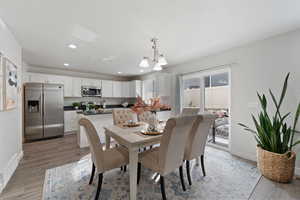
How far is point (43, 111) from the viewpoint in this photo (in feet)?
12.8

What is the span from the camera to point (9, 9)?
1.60 m

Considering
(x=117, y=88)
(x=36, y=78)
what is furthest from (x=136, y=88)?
(x=36, y=78)

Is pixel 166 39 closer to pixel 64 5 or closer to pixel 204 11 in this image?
pixel 204 11

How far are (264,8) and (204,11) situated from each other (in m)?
0.74

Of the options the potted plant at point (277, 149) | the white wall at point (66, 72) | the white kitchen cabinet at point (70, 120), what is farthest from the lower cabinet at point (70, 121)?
the potted plant at point (277, 149)

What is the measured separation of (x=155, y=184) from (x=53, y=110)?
12.9 ft

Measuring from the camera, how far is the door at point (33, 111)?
3.69 meters

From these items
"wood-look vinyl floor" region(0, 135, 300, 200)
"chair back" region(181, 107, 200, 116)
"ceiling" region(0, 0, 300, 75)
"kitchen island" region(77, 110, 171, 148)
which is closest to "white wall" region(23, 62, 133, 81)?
"ceiling" region(0, 0, 300, 75)

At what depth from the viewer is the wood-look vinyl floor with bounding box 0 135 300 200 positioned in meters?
1.68

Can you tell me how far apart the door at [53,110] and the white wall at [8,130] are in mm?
1521

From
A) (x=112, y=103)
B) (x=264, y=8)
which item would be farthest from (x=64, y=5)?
(x=112, y=103)

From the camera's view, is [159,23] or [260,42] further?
[260,42]

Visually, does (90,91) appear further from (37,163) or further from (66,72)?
(37,163)

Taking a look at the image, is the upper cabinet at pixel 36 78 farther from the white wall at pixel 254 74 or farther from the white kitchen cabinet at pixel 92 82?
the white wall at pixel 254 74
